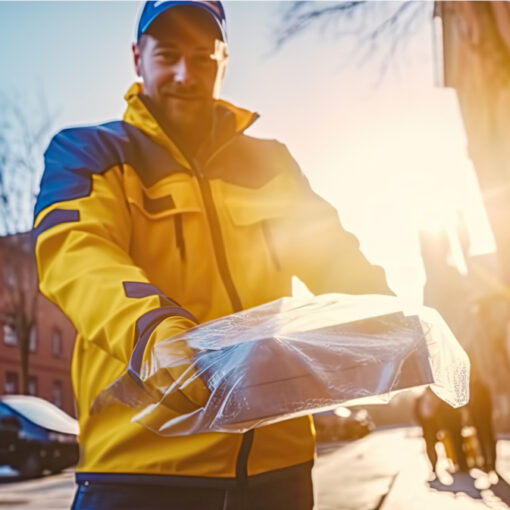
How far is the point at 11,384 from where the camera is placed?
1.36m

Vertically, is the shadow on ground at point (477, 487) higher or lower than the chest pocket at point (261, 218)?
lower

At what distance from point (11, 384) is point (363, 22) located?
96 centimetres

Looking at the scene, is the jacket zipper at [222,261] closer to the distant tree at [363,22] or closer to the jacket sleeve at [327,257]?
the jacket sleeve at [327,257]

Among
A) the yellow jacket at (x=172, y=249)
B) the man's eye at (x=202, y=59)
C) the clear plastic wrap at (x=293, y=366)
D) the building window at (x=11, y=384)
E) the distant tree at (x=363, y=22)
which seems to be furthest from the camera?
the building window at (x=11, y=384)

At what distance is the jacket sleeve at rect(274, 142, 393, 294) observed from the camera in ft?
2.23

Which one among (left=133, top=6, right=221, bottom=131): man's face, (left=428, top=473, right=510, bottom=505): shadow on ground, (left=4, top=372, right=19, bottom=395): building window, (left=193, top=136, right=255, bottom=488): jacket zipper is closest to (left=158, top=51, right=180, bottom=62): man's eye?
(left=133, top=6, right=221, bottom=131): man's face

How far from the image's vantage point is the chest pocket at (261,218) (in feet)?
2.27

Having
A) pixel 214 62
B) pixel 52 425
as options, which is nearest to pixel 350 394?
pixel 214 62

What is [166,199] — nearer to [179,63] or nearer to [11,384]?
[179,63]

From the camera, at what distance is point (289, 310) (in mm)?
492

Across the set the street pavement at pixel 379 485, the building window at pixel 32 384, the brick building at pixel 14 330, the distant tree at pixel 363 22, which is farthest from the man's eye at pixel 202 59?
the building window at pixel 32 384

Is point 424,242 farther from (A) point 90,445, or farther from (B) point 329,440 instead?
(A) point 90,445

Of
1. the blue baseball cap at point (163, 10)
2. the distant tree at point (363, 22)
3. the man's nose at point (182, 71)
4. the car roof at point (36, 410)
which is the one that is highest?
the distant tree at point (363, 22)

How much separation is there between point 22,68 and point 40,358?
0.63m
